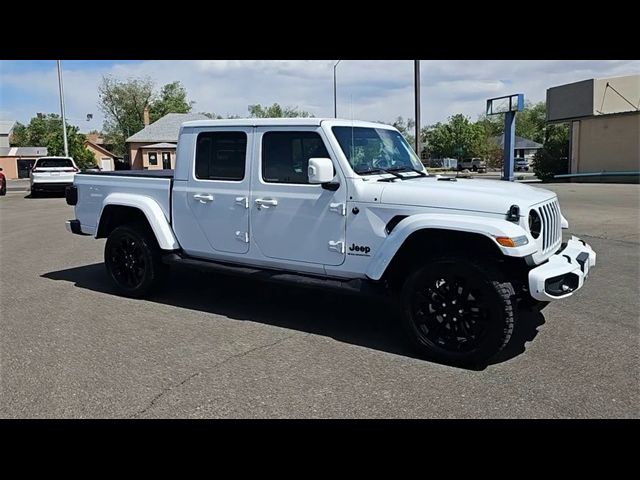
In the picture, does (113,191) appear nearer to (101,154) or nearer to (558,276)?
(558,276)

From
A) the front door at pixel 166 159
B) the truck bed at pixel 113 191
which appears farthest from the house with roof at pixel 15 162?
the truck bed at pixel 113 191

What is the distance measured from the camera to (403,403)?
144 inches

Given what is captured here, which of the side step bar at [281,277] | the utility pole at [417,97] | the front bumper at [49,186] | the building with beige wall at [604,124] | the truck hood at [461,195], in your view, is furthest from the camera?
the building with beige wall at [604,124]

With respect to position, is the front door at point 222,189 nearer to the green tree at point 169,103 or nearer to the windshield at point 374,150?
the windshield at point 374,150

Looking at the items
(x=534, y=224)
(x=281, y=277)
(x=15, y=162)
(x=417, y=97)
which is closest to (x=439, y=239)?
(x=534, y=224)

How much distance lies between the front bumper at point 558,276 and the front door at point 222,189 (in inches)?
109

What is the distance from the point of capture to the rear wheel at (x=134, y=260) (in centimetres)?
612

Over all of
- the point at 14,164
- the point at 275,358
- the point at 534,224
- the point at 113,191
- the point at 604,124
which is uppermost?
the point at 604,124

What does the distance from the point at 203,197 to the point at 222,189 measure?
24 cm

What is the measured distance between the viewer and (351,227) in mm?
4777
